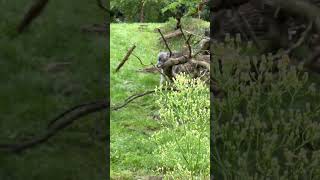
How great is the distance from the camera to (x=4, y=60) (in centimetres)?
263

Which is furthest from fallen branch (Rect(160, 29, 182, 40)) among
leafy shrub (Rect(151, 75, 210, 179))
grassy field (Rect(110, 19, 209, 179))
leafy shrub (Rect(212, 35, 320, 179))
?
leafy shrub (Rect(212, 35, 320, 179))

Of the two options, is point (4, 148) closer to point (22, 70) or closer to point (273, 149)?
point (22, 70)

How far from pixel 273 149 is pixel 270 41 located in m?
0.58

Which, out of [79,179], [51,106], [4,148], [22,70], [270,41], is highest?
[270,41]

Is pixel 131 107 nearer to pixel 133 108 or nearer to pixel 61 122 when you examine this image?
pixel 133 108

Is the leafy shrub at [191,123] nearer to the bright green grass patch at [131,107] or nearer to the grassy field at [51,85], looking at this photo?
the grassy field at [51,85]

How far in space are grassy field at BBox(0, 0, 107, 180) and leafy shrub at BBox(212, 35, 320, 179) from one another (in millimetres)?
668

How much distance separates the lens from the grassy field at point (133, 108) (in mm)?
6180

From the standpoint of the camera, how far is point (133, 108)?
28.2 feet

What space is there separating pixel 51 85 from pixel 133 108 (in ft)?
19.5

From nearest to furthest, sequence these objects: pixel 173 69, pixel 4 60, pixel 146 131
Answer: pixel 4 60 < pixel 146 131 < pixel 173 69

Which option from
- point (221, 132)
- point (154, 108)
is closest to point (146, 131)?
point (154, 108)

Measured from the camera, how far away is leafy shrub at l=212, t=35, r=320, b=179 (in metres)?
2.70

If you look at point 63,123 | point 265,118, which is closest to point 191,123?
point 265,118
